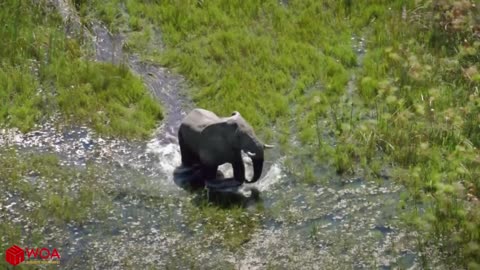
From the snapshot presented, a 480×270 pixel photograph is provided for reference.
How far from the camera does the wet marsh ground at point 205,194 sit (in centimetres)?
852

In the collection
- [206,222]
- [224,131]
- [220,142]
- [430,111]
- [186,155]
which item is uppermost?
[224,131]

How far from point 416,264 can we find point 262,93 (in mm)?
3434

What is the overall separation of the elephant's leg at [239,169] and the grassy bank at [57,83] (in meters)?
1.40

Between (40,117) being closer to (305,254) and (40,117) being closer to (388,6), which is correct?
(305,254)

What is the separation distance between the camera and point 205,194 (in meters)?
9.34

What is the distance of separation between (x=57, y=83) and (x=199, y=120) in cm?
246

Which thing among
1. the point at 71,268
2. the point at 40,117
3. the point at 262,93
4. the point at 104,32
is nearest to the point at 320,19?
the point at 262,93

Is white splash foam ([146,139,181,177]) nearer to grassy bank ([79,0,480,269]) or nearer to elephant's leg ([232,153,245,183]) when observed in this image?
elephant's leg ([232,153,245,183])

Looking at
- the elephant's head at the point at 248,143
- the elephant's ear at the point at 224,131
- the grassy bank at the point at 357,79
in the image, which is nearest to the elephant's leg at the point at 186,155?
the elephant's ear at the point at 224,131

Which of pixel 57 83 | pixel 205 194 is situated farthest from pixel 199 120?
pixel 57 83

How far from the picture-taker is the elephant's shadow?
30.4 ft

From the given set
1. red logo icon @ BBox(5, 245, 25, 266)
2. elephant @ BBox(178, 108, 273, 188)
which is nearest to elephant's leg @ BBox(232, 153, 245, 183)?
elephant @ BBox(178, 108, 273, 188)

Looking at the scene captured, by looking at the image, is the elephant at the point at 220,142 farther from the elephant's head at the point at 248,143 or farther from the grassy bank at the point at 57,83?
the grassy bank at the point at 57,83

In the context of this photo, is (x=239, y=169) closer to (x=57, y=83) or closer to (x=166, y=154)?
(x=166, y=154)
